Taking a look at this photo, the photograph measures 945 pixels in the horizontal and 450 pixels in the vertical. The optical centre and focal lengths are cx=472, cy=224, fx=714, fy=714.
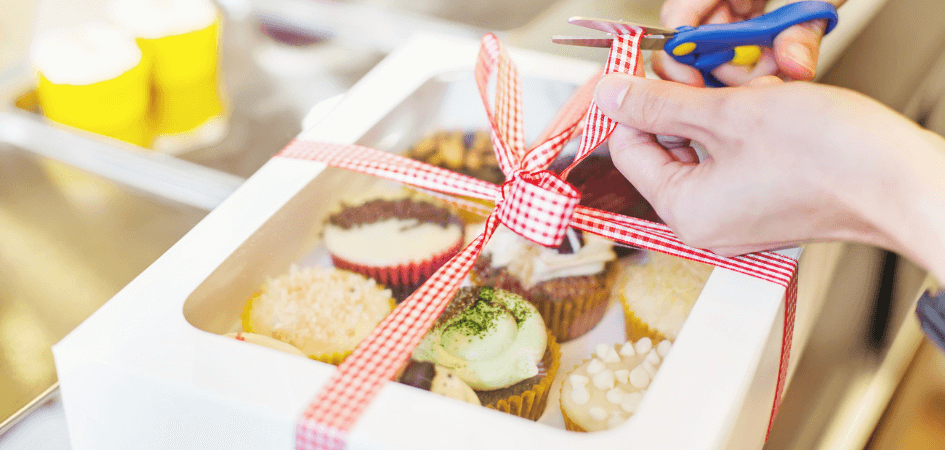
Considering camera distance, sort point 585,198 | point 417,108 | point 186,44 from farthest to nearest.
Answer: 1. point 186,44
2. point 417,108
3. point 585,198

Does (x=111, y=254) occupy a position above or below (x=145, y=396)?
below

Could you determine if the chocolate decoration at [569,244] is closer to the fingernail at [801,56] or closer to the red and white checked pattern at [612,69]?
the red and white checked pattern at [612,69]

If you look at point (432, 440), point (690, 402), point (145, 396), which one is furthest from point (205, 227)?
point (690, 402)

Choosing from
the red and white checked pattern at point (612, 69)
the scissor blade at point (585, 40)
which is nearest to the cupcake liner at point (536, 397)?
the red and white checked pattern at point (612, 69)

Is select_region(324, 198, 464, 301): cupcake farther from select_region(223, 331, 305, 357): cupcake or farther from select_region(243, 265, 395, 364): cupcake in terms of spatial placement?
select_region(223, 331, 305, 357): cupcake

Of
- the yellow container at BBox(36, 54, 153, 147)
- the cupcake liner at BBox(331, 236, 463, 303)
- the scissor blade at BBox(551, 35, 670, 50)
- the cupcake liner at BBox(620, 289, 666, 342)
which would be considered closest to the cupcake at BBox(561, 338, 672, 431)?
the cupcake liner at BBox(620, 289, 666, 342)

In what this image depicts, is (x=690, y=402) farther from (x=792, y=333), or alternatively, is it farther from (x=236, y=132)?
(x=236, y=132)
